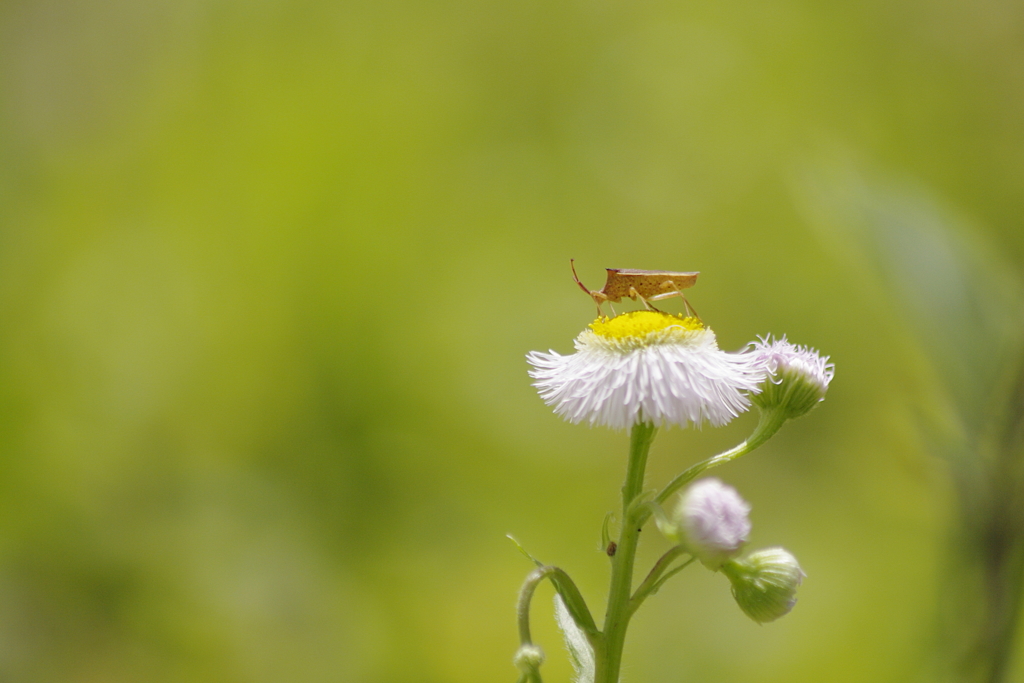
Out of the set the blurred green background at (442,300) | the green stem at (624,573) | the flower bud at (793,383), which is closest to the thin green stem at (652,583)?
the green stem at (624,573)

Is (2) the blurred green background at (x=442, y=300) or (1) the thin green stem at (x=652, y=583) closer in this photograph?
(1) the thin green stem at (x=652, y=583)

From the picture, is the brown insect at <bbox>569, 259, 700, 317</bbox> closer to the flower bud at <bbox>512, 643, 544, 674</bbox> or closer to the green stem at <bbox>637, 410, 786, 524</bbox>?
the green stem at <bbox>637, 410, 786, 524</bbox>

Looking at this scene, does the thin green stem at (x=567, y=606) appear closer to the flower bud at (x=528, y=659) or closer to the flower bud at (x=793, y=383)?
the flower bud at (x=528, y=659)

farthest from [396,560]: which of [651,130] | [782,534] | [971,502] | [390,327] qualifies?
[651,130]

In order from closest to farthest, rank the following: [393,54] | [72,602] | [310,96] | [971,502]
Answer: [971,502]
[72,602]
[310,96]
[393,54]

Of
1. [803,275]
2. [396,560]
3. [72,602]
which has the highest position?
[803,275]

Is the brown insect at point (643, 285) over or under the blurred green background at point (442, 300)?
under

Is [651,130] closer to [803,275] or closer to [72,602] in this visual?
[803,275]
